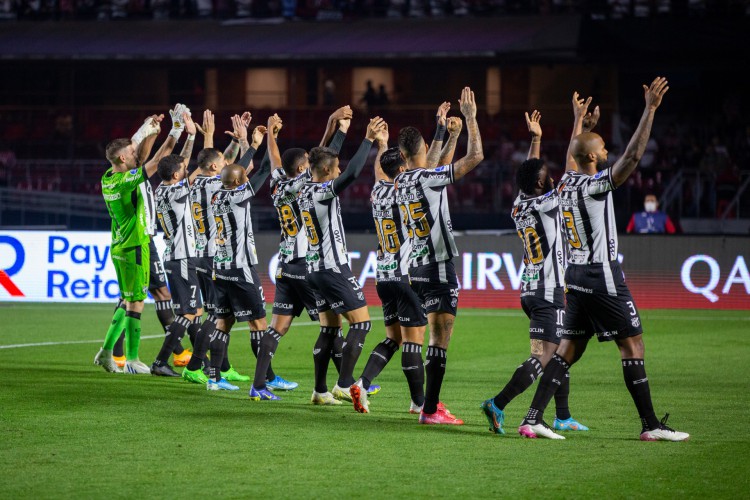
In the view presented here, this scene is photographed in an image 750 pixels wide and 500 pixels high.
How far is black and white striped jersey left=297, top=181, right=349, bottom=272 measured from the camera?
411 inches

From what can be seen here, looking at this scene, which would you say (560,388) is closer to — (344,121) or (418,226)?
(418,226)

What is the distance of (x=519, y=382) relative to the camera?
8953 millimetres

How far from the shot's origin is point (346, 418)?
9773 millimetres

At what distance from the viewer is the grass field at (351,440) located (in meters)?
7.03

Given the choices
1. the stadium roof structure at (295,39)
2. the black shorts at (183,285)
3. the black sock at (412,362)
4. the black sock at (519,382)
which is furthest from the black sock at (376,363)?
the stadium roof structure at (295,39)

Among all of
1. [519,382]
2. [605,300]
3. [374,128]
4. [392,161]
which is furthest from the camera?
[392,161]

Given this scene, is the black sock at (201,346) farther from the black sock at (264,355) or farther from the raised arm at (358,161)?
the raised arm at (358,161)

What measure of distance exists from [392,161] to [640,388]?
119 inches

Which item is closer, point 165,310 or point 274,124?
point 274,124

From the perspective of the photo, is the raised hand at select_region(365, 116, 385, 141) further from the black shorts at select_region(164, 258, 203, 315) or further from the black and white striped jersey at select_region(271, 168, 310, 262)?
the black shorts at select_region(164, 258, 203, 315)

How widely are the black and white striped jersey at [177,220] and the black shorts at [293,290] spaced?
2.44 m

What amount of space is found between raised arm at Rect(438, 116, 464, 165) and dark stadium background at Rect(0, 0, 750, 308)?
15.9 metres

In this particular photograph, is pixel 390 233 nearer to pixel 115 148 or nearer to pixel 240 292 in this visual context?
pixel 240 292

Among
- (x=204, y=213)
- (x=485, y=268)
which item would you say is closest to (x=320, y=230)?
(x=204, y=213)
